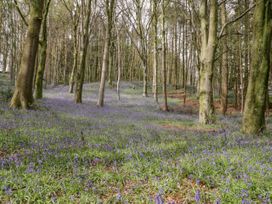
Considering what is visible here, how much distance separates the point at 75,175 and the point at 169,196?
72.4 inches

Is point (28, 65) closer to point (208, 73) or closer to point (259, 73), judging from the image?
point (208, 73)

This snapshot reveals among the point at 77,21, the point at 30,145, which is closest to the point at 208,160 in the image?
the point at 30,145

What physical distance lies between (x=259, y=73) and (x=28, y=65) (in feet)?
38.2

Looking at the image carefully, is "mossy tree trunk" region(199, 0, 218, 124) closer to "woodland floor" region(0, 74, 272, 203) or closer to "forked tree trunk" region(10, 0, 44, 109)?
"woodland floor" region(0, 74, 272, 203)

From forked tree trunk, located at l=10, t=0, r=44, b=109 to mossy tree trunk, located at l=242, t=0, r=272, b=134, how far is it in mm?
10895

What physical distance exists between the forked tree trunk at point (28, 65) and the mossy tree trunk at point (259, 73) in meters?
10.9

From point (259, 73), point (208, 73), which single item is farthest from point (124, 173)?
point (208, 73)

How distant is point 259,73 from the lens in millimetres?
9820

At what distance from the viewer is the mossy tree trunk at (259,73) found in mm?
9672

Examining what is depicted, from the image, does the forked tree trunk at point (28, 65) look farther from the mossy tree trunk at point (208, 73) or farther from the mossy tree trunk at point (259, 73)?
the mossy tree trunk at point (259, 73)

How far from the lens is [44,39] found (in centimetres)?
2058

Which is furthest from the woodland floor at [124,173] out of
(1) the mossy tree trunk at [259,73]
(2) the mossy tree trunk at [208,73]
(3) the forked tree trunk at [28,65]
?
(3) the forked tree trunk at [28,65]

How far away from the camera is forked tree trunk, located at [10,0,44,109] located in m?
13.5

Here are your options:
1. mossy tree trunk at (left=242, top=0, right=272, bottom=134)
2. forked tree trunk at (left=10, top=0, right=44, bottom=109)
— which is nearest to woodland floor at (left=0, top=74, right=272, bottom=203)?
mossy tree trunk at (left=242, top=0, right=272, bottom=134)
